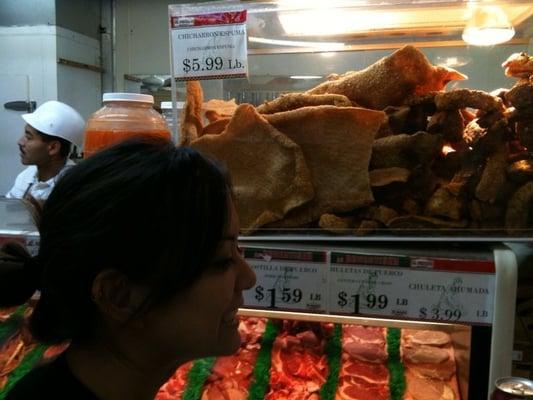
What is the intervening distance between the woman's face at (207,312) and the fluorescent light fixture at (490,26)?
0.71 metres

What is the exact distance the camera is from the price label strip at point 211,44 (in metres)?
1.02

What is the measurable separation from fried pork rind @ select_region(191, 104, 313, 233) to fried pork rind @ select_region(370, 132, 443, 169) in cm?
14

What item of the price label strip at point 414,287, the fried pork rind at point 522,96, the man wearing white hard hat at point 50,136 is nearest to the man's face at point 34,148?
the man wearing white hard hat at point 50,136

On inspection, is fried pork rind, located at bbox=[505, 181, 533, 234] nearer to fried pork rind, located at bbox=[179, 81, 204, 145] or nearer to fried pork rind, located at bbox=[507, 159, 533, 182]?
fried pork rind, located at bbox=[507, 159, 533, 182]

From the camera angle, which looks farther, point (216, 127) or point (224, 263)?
point (216, 127)

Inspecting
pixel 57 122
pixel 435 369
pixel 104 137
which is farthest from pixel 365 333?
pixel 57 122

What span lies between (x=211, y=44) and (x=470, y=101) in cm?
48

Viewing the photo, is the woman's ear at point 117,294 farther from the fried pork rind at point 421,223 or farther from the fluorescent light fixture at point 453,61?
the fluorescent light fixture at point 453,61

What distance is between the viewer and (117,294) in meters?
0.70

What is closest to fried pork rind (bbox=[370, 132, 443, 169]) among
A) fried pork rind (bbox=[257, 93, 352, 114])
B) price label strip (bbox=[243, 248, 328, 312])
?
fried pork rind (bbox=[257, 93, 352, 114])

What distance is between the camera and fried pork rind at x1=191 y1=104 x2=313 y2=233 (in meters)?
0.98

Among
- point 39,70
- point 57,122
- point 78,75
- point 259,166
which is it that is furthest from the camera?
point 78,75

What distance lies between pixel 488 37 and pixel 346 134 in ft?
1.39

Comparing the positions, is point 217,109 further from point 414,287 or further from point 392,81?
point 414,287
